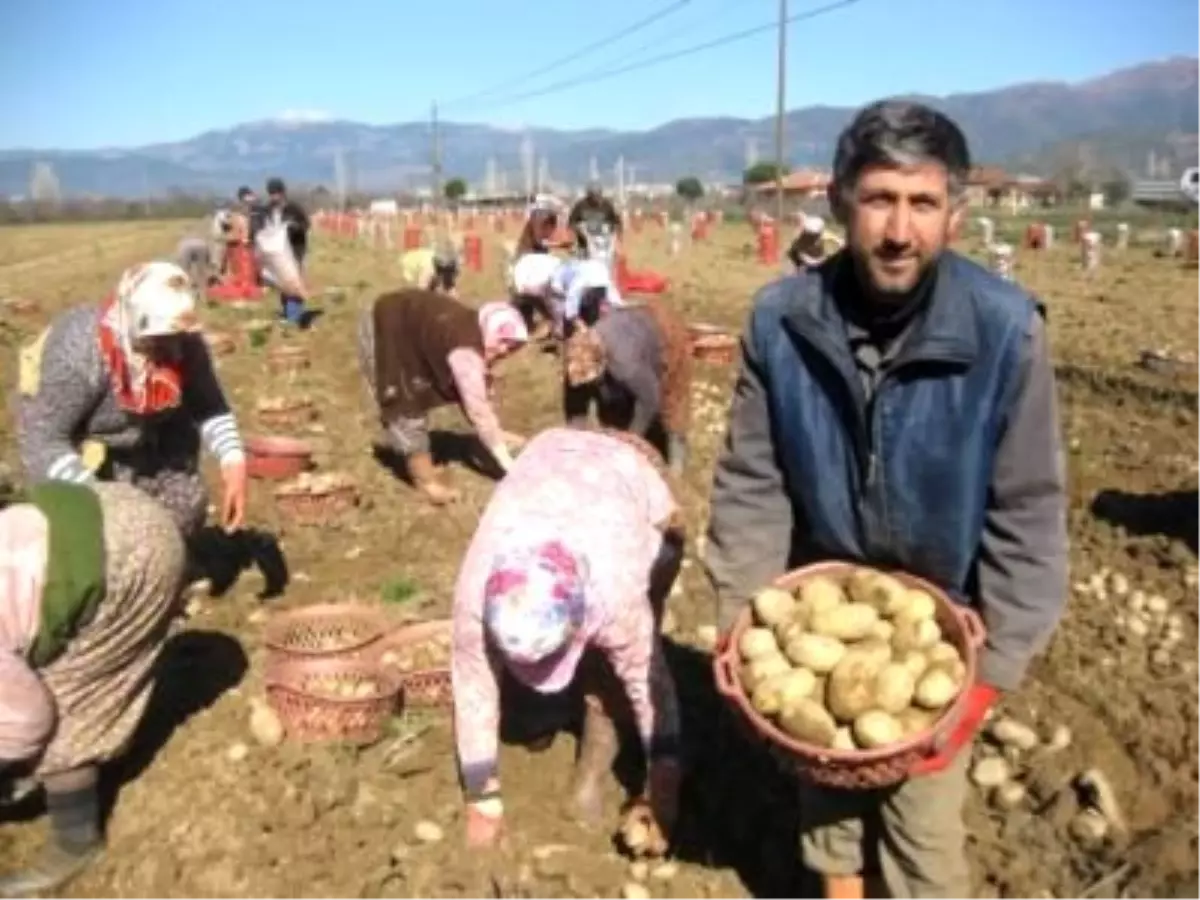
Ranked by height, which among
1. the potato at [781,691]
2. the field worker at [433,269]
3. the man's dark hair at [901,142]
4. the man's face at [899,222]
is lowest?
the potato at [781,691]

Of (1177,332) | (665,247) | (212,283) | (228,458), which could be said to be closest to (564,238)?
(212,283)

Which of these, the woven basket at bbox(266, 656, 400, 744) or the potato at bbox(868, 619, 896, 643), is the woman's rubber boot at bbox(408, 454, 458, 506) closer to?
the woven basket at bbox(266, 656, 400, 744)

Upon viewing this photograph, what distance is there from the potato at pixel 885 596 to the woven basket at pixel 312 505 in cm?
446

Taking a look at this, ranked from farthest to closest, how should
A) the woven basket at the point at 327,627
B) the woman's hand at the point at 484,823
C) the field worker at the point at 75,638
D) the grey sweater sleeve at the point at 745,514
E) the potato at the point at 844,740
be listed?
the woven basket at the point at 327,627 < the woman's hand at the point at 484,823 < the field worker at the point at 75,638 < the grey sweater sleeve at the point at 745,514 < the potato at the point at 844,740

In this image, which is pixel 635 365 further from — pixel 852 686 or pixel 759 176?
pixel 759 176

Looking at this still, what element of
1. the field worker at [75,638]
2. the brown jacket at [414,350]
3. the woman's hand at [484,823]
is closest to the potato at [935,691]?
the woman's hand at [484,823]

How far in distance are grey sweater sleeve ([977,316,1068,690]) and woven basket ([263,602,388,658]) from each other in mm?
2628

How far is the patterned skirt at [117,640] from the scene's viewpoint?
3434 millimetres

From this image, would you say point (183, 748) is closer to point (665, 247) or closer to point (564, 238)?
point (564, 238)

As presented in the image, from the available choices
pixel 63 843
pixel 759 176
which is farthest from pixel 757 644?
pixel 759 176

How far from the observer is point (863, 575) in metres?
2.65

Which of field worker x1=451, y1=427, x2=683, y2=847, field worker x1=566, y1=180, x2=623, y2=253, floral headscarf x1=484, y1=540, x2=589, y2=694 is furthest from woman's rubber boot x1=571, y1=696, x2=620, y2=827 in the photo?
field worker x1=566, y1=180, x2=623, y2=253

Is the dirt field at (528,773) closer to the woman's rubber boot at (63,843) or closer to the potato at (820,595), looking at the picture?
the woman's rubber boot at (63,843)

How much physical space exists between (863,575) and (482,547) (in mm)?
1026
